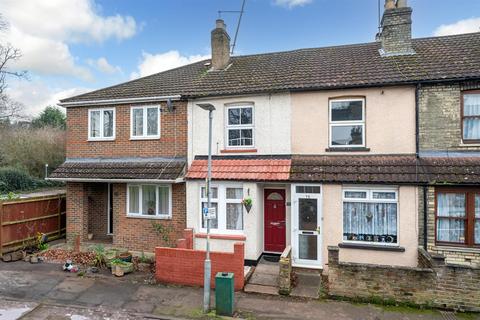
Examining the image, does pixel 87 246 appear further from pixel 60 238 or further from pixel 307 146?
pixel 307 146

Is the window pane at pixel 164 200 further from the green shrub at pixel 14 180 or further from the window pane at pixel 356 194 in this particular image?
the green shrub at pixel 14 180

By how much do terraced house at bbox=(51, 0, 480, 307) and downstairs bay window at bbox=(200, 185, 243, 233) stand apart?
0.13ft

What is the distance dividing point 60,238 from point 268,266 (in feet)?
33.3

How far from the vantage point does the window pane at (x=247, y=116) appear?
11.4 m

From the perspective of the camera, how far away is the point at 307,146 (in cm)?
1070

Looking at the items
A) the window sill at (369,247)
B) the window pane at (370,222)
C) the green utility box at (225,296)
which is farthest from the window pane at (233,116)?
the green utility box at (225,296)

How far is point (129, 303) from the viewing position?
8.30 metres

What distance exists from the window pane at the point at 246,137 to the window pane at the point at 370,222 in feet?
12.6

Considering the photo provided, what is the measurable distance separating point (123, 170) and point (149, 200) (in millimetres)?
1519

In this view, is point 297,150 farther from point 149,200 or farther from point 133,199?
point 133,199

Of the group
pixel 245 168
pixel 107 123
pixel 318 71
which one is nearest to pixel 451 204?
pixel 318 71

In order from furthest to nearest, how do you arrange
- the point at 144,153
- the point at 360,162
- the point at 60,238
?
the point at 60,238 < the point at 144,153 < the point at 360,162

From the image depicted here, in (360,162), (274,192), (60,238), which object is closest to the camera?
(360,162)

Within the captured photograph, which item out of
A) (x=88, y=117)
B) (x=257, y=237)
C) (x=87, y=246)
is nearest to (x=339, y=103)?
(x=257, y=237)
